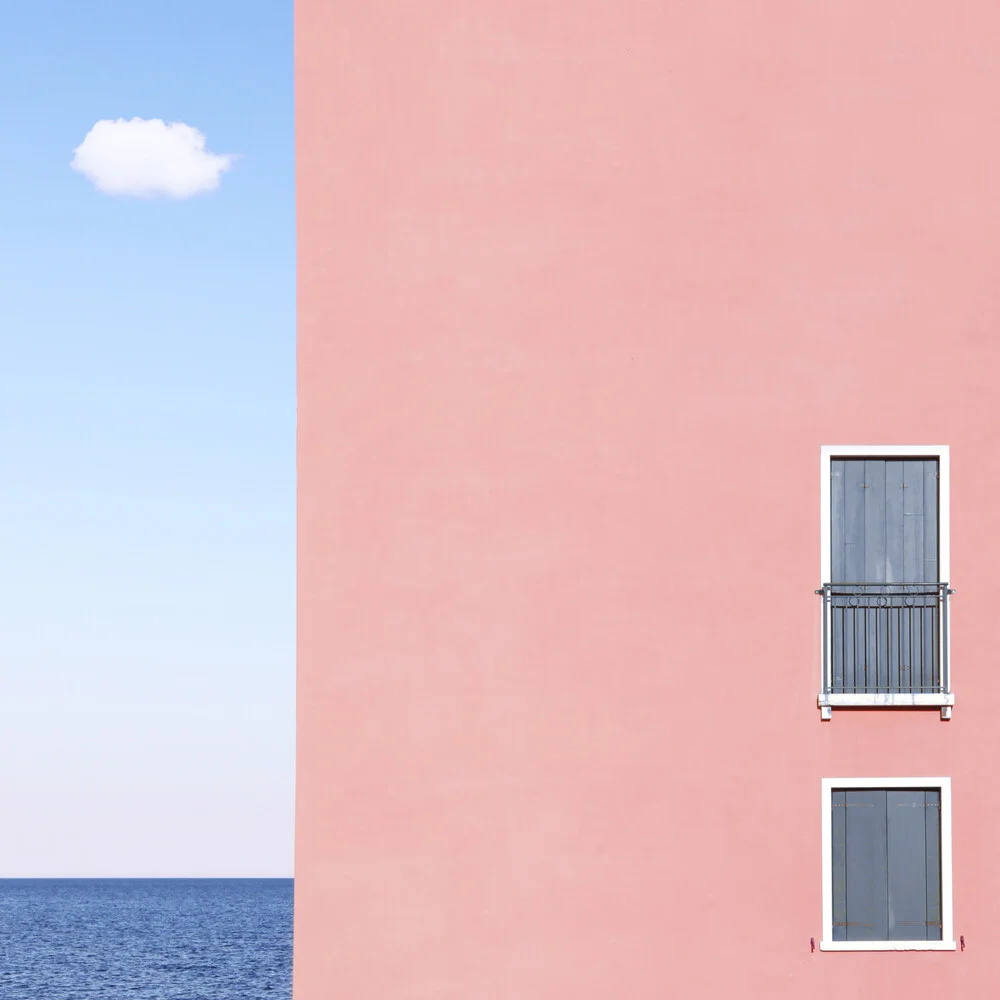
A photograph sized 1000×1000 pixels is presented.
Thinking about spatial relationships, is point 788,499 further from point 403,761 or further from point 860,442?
point 403,761

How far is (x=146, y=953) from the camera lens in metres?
102

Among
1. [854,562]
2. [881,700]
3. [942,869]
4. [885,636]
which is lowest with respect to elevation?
[942,869]

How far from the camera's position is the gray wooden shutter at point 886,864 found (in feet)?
41.5

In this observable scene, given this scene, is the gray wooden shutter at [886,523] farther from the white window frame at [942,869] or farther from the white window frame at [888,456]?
the white window frame at [942,869]

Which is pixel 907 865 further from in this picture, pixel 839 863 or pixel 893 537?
pixel 893 537

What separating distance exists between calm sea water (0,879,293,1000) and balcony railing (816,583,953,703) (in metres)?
66.8

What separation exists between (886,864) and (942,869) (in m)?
0.54

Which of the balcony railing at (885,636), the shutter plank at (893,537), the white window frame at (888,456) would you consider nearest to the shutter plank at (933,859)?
the white window frame at (888,456)

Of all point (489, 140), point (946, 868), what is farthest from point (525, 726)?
point (489, 140)

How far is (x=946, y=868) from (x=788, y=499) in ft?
12.8

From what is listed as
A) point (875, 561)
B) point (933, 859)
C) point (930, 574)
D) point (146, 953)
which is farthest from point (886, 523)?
point (146, 953)

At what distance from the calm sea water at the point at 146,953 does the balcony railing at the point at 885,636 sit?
219 ft

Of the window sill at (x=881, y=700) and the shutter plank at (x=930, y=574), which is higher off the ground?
the shutter plank at (x=930, y=574)

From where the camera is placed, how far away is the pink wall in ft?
41.3
